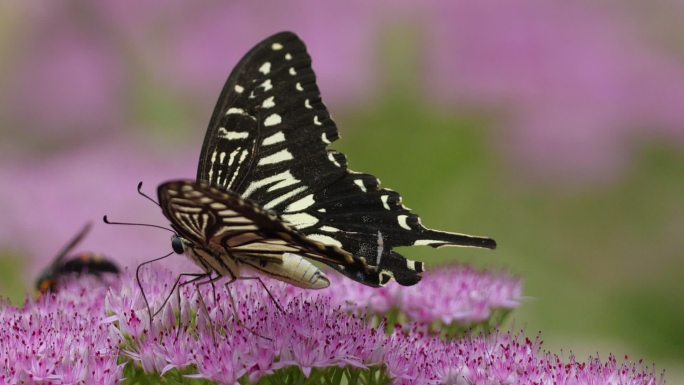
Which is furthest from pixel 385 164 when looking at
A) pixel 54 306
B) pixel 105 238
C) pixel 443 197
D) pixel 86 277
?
pixel 54 306

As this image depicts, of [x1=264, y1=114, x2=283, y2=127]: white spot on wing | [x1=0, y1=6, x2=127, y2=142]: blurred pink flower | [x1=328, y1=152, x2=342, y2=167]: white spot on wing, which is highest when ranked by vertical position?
[x1=0, y1=6, x2=127, y2=142]: blurred pink flower

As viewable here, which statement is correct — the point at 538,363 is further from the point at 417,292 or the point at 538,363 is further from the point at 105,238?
the point at 105,238

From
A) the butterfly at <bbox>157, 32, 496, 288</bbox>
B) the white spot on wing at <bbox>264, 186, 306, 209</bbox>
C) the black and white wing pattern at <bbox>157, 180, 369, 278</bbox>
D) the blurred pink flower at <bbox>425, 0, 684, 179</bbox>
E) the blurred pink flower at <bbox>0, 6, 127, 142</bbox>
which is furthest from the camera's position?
the blurred pink flower at <bbox>0, 6, 127, 142</bbox>

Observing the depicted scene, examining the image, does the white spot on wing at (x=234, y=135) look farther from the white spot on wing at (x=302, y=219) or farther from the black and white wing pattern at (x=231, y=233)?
the black and white wing pattern at (x=231, y=233)

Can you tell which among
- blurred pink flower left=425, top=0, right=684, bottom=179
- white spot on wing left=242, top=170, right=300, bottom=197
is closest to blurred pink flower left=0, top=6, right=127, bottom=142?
blurred pink flower left=425, top=0, right=684, bottom=179

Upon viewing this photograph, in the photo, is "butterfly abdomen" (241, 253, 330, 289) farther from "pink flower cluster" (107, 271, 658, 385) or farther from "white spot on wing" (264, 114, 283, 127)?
"white spot on wing" (264, 114, 283, 127)

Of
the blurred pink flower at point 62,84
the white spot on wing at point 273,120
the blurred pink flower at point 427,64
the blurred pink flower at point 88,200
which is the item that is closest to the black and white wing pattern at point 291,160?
the white spot on wing at point 273,120
